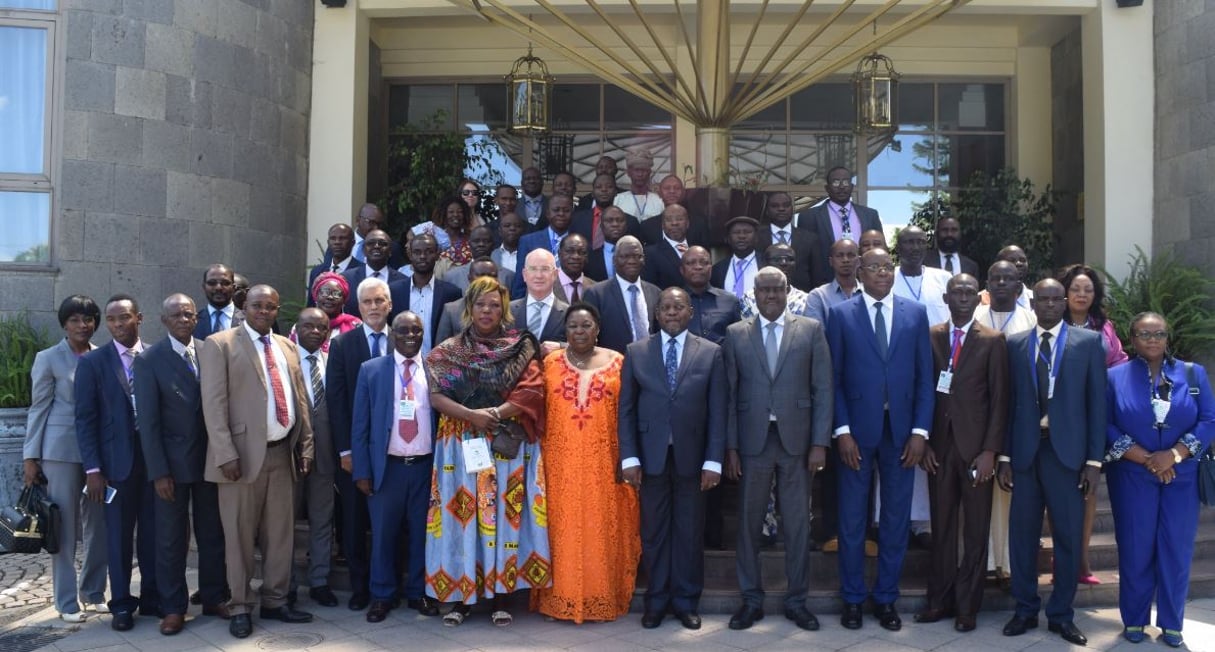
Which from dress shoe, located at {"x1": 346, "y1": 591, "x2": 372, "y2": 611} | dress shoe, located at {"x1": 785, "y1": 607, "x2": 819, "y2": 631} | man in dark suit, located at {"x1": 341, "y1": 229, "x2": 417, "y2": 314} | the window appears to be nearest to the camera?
dress shoe, located at {"x1": 785, "y1": 607, "x2": 819, "y2": 631}

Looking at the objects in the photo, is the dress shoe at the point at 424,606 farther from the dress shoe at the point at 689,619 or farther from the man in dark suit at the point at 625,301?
the man in dark suit at the point at 625,301

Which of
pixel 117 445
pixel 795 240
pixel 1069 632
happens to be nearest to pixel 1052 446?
pixel 1069 632

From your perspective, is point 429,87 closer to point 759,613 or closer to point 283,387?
point 283,387

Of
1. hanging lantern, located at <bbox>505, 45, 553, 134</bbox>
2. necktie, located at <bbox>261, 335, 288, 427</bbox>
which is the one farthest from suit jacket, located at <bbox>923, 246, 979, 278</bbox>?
necktie, located at <bbox>261, 335, 288, 427</bbox>

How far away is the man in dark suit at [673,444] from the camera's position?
561 cm

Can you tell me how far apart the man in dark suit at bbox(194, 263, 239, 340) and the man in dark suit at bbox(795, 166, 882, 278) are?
4480mm

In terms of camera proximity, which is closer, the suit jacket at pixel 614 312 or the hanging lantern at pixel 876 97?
the suit jacket at pixel 614 312

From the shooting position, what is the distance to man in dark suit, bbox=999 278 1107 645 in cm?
543

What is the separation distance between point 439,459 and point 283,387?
992mm

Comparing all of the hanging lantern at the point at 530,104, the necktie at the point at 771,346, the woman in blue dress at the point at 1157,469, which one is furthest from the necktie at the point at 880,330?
the hanging lantern at the point at 530,104

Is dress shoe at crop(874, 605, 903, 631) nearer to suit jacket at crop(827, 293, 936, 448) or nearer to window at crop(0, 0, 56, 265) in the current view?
suit jacket at crop(827, 293, 936, 448)

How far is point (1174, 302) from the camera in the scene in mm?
9391

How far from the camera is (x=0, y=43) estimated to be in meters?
8.84

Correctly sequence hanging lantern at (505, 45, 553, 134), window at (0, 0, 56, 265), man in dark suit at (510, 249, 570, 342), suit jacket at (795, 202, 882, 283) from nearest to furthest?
man in dark suit at (510, 249, 570, 342)
suit jacket at (795, 202, 882, 283)
window at (0, 0, 56, 265)
hanging lantern at (505, 45, 553, 134)
